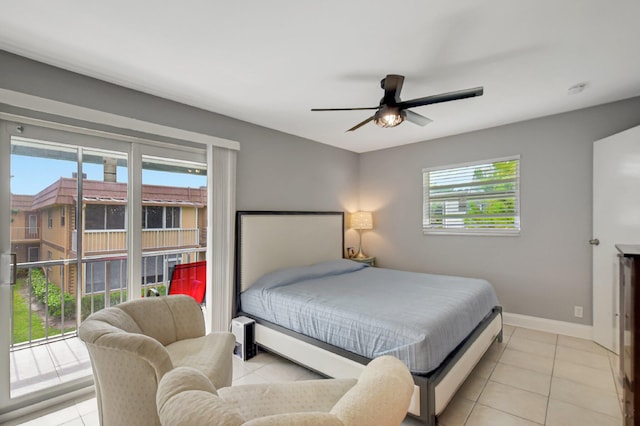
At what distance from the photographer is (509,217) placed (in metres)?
3.62

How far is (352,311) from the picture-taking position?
2219mm

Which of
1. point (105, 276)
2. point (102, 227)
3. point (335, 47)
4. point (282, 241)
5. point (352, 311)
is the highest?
point (335, 47)

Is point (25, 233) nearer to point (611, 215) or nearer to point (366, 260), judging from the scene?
point (366, 260)

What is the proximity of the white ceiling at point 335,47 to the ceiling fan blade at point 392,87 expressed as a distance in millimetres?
83

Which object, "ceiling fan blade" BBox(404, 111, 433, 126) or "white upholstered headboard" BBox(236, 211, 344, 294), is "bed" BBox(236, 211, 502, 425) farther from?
"ceiling fan blade" BBox(404, 111, 433, 126)

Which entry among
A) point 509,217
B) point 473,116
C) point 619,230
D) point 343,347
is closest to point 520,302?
point 509,217

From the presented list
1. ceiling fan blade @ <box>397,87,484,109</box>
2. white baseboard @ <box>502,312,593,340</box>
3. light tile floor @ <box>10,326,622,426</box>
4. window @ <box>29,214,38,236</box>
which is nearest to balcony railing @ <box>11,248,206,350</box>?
window @ <box>29,214,38,236</box>

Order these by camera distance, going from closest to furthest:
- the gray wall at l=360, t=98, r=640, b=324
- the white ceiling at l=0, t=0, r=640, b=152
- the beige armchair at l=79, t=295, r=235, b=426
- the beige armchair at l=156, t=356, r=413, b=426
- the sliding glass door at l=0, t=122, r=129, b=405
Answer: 1. the beige armchair at l=156, t=356, r=413, b=426
2. the beige armchair at l=79, t=295, r=235, b=426
3. the white ceiling at l=0, t=0, r=640, b=152
4. the sliding glass door at l=0, t=122, r=129, b=405
5. the gray wall at l=360, t=98, r=640, b=324

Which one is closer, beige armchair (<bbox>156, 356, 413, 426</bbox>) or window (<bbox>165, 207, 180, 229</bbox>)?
beige armchair (<bbox>156, 356, 413, 426</bbox>)

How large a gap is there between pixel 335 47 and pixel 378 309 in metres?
1.91

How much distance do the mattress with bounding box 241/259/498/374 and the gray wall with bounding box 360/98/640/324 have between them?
877mm

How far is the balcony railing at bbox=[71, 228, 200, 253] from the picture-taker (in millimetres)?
2416

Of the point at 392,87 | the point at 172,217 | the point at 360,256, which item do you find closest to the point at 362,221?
the point at 360,256

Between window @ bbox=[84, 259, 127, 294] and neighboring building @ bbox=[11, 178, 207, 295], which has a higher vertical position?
neighboring building @ bbox=[11, 178, 207, 295]
